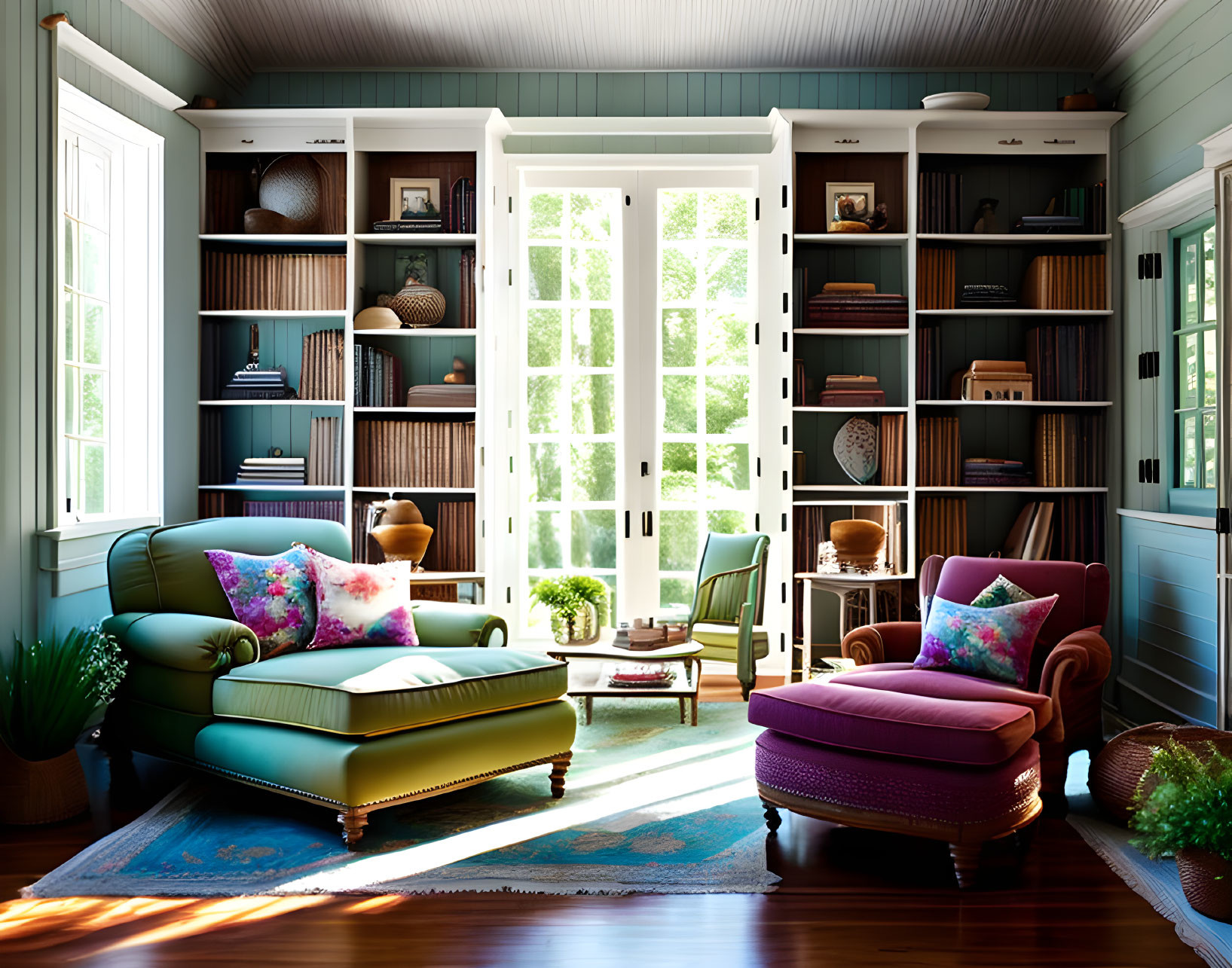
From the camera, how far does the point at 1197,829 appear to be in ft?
8.34

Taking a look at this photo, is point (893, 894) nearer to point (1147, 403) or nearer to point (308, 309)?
point (1147, 403)

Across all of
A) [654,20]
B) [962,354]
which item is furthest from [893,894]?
[654,20]

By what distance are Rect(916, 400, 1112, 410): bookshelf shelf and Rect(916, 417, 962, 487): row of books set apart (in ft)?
0.34

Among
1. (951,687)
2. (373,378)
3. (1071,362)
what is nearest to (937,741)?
(951,687)

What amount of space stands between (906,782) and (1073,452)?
2.79 metres

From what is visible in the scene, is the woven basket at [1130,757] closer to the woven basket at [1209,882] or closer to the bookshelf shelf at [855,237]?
the woven basket at [1209,882]

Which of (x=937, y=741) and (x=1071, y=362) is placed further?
(x=1071, y=362)

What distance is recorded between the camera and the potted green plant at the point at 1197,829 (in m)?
2.53

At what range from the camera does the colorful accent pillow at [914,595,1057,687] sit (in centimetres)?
344

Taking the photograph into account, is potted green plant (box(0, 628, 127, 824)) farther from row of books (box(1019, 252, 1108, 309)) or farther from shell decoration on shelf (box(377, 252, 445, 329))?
row of books (box(1019, 252, 1108, 309))

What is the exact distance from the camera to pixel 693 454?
5.51 metres

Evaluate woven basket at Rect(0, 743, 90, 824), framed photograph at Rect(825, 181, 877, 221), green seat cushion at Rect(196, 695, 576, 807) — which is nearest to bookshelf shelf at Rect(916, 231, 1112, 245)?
framed photograph at Rect(825, 181, 877, 221)

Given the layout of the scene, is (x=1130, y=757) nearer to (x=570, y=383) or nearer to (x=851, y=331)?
(x=851, y=331)

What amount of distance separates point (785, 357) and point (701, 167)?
1.19 m
